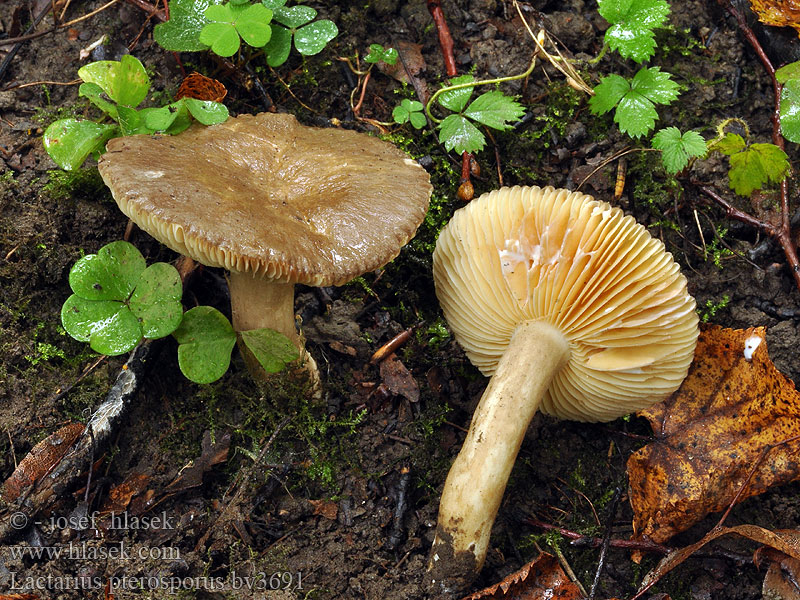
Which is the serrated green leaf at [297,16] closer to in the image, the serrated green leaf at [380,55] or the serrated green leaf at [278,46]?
the serrated green leaf at [278,46]

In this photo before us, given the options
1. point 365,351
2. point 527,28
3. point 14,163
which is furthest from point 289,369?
point 527,28

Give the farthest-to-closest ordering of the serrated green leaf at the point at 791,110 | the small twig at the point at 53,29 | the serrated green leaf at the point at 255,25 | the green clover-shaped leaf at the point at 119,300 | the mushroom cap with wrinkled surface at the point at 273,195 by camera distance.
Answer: the small twig at the point at 53,29 → the serrated green leaf at the point at 791,110 → the serrated green leaf at the point at 255,25 → the green clover-shaped leaf at the point at 119,300 → the mushroom cap with wrinkled surface at the point at 273,195

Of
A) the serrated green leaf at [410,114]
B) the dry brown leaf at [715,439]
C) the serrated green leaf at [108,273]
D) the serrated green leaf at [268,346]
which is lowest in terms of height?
the dry brown leaf at [715,439]

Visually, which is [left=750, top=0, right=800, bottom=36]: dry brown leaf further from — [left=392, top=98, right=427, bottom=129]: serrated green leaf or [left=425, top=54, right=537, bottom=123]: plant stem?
[left=392, top=98, right=427, bottom=129]: serrated green leaf

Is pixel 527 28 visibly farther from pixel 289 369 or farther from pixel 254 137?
pixel 289 369

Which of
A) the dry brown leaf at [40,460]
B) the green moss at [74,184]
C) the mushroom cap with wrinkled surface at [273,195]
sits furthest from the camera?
the green moss at [74,184]

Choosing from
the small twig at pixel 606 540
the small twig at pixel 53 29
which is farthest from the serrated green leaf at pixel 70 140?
the small twig at pixel 606 540
